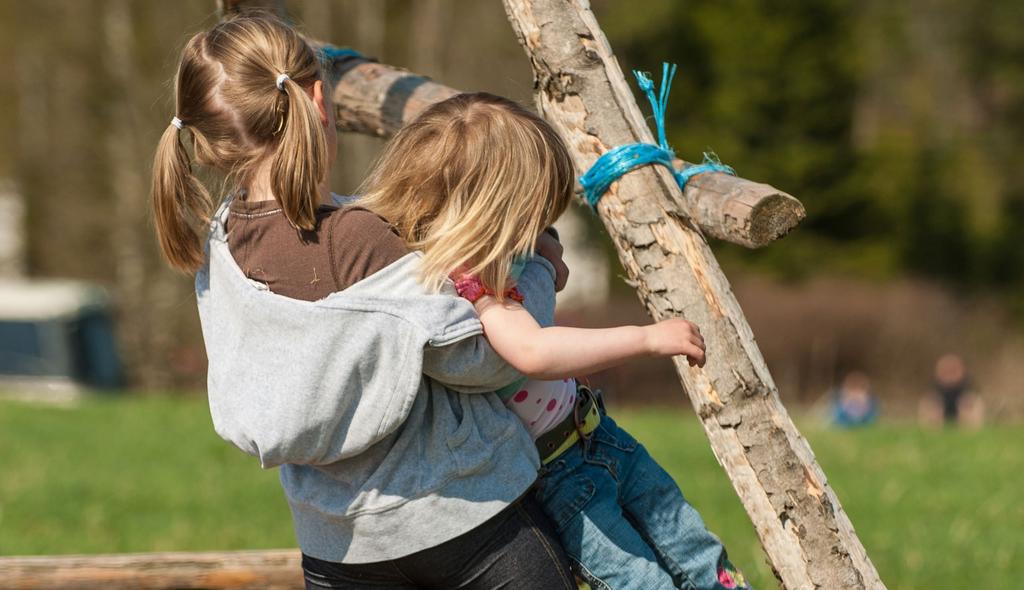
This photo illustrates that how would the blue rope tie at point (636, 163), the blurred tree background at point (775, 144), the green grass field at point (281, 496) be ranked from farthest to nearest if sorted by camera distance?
the blurred tree background at point (775, 144) < the green grass field at point (281, 496) < the blue rope tie at point (636, 163)

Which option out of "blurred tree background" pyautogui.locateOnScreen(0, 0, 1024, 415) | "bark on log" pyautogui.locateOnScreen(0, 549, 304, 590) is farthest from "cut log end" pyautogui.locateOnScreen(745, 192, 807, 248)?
"blurred tree background" pyautogui.locateOnScreen(0, 0, 1024, 415)

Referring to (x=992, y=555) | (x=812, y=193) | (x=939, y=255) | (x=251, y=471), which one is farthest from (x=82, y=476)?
(x=939, y=255)

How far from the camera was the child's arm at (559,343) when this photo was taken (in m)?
2.47

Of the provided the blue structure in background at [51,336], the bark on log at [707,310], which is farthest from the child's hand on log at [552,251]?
the blue structure in background at [51,336]

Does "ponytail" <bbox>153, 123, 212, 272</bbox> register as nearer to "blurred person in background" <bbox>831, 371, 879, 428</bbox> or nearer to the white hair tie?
the white hair tie

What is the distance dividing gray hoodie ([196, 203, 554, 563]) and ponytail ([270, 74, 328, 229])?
171 mm

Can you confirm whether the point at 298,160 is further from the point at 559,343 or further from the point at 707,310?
the point at 707,310

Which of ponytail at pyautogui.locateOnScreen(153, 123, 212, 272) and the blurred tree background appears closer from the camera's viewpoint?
ponytail at pyautogui.locateOnScreen(153, 123, 212, 272)

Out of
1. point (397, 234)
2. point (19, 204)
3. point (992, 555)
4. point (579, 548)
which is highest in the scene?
point (397, 234)

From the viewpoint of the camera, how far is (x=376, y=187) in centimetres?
264

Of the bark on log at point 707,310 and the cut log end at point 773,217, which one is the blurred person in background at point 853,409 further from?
the cut log end at point 773,217

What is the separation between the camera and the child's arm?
2.47 m

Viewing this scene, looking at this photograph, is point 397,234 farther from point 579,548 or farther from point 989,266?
point 989,266

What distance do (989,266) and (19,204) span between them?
20892mm
